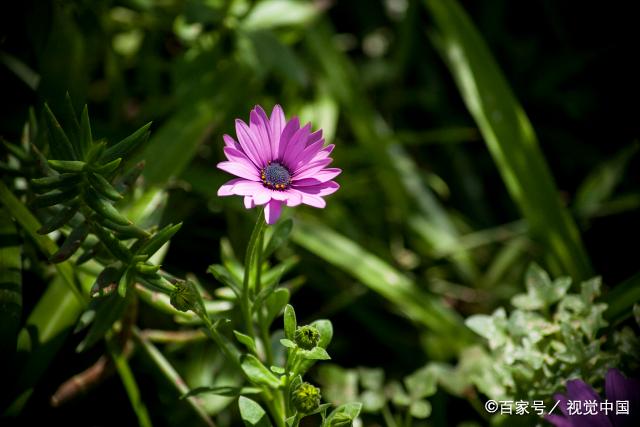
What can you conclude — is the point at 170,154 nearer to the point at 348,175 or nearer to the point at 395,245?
the point at 348,175

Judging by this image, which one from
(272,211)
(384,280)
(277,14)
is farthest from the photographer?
(277,14)

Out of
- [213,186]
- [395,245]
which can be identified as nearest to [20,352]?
[213,186]

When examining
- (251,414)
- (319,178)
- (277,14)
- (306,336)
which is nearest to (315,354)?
(306,336)

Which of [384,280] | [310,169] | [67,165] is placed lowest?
[67,165]

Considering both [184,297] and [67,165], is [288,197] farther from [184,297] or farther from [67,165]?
[67,165]

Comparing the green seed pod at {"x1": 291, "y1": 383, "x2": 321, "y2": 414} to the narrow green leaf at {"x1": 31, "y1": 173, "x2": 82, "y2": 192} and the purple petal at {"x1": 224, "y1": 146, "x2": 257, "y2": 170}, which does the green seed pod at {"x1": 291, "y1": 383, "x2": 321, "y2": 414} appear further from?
the narrow green leaf at {"x1": 31, "y1": 173, "x2": 82, "y2": 192}

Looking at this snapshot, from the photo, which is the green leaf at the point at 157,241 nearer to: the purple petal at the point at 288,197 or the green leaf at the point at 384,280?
the purple petal at the point at 288,197
